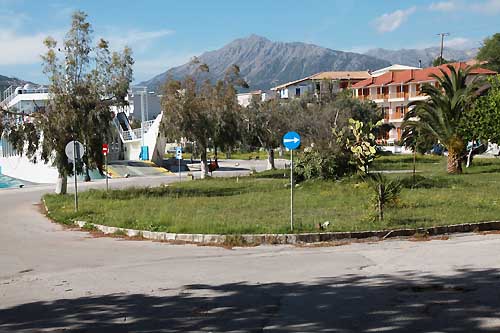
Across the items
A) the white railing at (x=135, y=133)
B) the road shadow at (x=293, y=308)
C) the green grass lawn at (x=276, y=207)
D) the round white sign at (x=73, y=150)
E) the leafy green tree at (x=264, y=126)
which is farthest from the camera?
the white railing at (x=135, y=133)

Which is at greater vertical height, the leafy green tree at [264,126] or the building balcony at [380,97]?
the building balcony at [380,97]

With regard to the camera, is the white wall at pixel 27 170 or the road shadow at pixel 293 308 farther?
the white wall at pixel 27 170

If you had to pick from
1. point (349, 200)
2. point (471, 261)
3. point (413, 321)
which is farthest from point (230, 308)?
point (349, 200)

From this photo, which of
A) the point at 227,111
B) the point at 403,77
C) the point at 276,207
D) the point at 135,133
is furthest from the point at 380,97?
the point at 276,207

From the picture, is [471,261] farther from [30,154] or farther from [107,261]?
[30,154]

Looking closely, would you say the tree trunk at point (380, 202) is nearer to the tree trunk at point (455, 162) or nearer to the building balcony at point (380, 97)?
the tree trunk at point (455, 162)

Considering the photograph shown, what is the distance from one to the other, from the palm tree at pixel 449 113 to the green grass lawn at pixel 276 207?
23.1ft

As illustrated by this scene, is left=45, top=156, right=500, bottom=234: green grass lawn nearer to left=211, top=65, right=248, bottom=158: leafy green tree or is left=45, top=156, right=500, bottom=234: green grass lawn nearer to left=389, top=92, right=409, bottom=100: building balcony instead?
left=211, top=65, right=248, bottom=158: leafy green tree

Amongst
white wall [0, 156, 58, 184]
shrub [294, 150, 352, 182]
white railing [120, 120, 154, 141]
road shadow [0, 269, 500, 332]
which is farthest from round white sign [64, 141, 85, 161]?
white railing [120, 120, 154, 141]

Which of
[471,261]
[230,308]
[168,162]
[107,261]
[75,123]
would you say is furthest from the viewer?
[168,162]

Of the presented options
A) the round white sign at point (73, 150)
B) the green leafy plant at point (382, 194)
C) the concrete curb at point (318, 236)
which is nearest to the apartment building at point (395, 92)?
the round white sign at point (73, 150)

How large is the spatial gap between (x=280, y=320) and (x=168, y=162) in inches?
2242

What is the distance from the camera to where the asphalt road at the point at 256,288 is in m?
7.27

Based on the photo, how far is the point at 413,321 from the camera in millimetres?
7047
